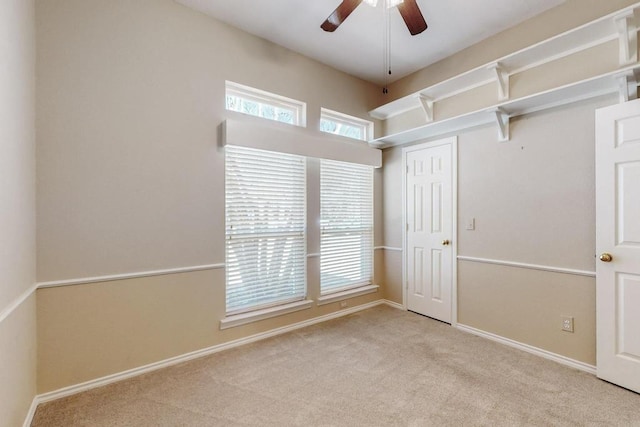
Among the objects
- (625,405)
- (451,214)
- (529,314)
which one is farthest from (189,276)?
(625,405)

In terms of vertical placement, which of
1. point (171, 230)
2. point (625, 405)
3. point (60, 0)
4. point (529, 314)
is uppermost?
point (60, 0)

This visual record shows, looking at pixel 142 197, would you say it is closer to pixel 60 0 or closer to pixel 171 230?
pixel 171 230

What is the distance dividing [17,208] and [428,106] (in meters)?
3.77

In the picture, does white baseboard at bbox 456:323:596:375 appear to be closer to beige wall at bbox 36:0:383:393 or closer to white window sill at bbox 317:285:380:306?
white window sill at bbox 317:285:380:306

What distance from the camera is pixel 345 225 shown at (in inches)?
148

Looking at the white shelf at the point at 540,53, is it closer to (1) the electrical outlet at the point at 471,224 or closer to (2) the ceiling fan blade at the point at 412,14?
(2) the ceiling fan blade at the point at 412,14

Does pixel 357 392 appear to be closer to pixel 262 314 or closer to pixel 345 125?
pixel 262 314

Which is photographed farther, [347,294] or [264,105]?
[347,294]

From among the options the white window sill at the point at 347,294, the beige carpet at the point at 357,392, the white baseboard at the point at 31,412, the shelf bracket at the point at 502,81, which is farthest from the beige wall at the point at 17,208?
the shelf bracket at the point at 502,81

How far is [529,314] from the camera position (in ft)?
8.93

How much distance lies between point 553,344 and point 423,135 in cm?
248

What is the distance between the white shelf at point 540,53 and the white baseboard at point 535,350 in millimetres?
2633

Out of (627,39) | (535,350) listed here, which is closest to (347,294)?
(535,350)

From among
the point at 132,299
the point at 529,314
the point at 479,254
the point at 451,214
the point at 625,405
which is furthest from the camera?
the point at 451,214
